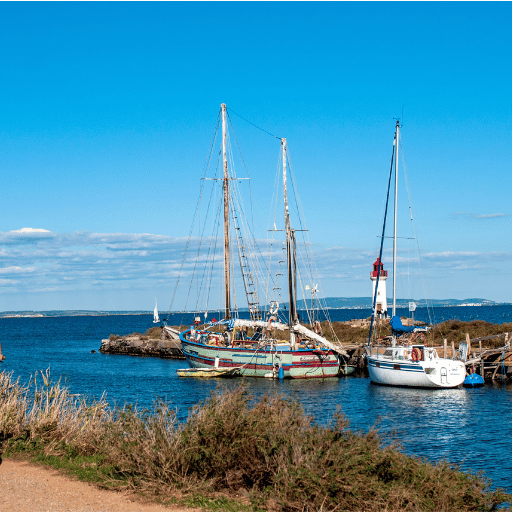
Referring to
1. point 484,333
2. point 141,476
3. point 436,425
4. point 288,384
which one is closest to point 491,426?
point 436,425

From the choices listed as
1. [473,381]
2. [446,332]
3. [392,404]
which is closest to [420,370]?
[473,381]

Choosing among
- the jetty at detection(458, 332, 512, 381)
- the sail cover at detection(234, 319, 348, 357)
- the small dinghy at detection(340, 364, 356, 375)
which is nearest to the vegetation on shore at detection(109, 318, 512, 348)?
the sail cover at detection(234, 319, 348, 357)

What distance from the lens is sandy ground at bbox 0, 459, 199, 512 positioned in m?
10.1

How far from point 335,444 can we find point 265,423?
1.77 meters

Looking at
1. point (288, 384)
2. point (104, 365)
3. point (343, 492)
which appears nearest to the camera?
point (343, 492)

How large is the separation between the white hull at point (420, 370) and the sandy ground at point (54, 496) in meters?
27.1

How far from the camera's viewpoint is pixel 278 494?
1013 centimetres

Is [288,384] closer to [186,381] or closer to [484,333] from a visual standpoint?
[186,381]

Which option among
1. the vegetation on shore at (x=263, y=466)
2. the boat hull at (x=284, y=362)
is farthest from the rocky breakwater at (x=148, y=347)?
the vegetation on shore at (x=263, y=466)

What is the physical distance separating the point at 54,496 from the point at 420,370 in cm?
2803

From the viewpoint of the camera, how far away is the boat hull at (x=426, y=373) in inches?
1366

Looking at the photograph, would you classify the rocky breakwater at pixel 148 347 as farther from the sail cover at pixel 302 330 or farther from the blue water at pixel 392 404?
the sail cover at pixel 302 330

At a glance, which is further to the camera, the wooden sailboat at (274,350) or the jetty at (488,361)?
the wooden sailboat at (274,350)

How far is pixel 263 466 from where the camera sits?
11297 mm
